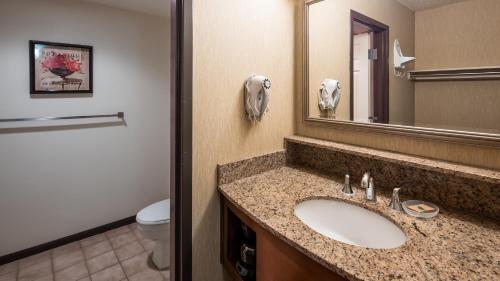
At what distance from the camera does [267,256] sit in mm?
867

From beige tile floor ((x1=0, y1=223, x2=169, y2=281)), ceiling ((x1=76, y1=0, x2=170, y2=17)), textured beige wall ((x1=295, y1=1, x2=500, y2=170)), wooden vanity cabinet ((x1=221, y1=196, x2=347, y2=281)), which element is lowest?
beige tile floor ((x1=0, y1=223, x2=169, y2=281))

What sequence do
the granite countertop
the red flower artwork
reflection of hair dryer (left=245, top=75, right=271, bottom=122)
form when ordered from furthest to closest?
the red flower artwork → reflection of hair dryer (left=245, top=75, right=271, bottom=122) → the granite countertop

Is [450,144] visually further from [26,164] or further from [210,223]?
[26,164]

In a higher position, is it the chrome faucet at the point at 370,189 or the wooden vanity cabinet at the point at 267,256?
the chrome faucet at the point at 370,189

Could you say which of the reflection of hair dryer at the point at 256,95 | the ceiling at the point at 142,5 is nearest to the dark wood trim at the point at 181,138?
the reflection of hair dryer at the point at 256,95

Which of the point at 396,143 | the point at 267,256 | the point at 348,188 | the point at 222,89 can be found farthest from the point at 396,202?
the point at 222,89

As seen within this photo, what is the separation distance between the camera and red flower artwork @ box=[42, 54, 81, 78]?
200 centimetres

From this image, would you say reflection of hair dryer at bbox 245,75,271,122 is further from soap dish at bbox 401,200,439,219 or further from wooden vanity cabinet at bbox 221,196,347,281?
soap dish at bbox 401,200,439,219

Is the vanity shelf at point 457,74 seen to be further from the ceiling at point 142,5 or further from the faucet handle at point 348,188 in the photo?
the ceiling at point 142,5

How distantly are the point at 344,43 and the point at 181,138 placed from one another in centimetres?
95

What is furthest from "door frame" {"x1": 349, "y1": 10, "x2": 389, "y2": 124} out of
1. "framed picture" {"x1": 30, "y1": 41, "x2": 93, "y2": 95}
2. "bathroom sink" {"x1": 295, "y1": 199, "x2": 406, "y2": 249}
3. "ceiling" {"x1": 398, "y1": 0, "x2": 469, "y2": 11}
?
"framed picture" {"x1": 30, "y1": 41, "x2": 93, "y2": 95}

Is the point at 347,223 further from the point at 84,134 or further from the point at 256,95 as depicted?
the point at 84,134

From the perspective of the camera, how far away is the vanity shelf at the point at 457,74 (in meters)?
0.86

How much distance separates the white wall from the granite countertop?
1756mm
